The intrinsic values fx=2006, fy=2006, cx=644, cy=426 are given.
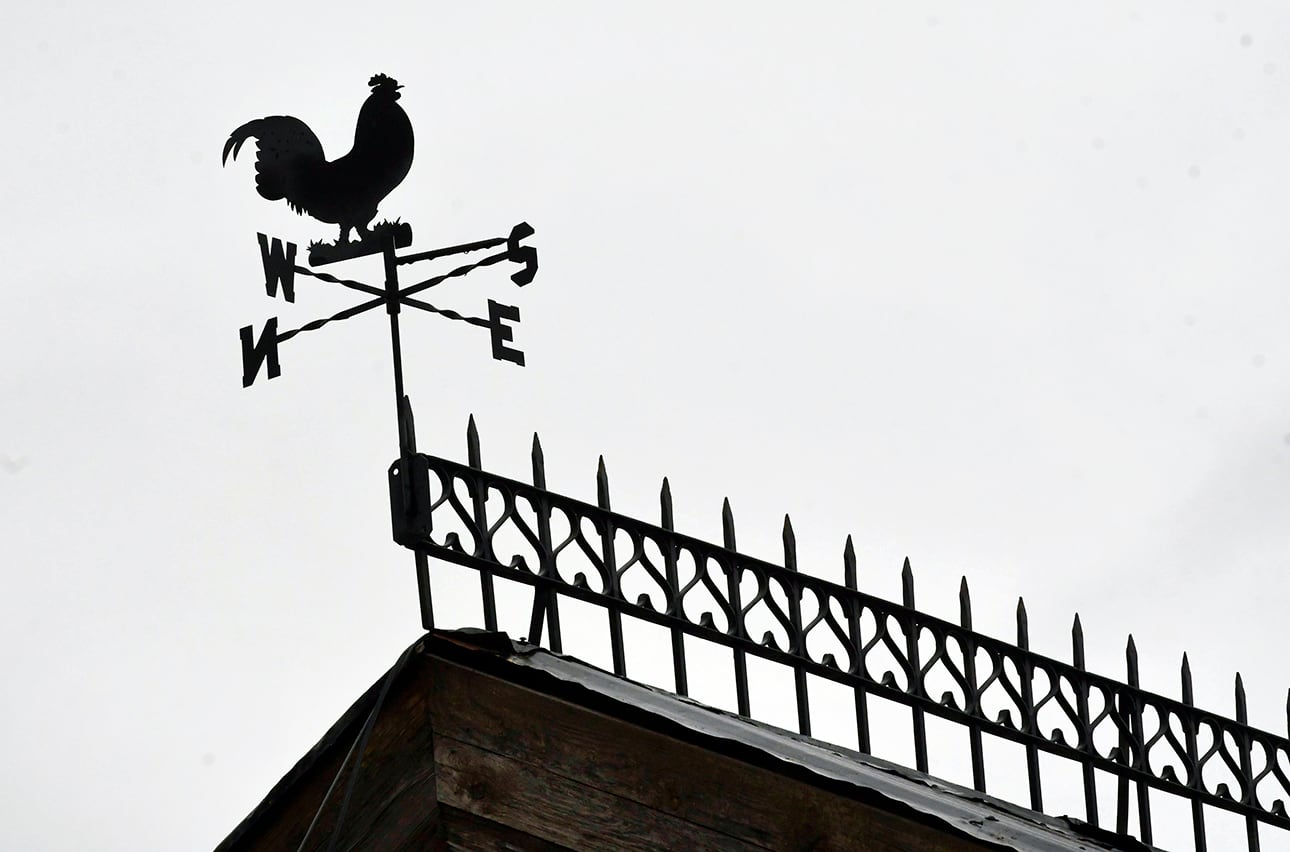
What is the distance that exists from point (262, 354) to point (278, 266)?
32cm

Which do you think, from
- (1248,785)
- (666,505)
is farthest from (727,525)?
(1248,785)

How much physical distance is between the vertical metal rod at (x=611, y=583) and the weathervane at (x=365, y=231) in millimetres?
720

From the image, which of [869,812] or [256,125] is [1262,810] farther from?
[256,125]

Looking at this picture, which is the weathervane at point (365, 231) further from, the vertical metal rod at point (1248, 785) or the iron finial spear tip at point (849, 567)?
the vertical metal rod at point (1248, 785)

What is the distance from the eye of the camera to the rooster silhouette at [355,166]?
7133 mm

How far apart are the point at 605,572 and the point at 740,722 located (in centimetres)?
65

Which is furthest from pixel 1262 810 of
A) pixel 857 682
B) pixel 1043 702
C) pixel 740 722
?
pixel 740 722

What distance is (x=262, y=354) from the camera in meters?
7.10

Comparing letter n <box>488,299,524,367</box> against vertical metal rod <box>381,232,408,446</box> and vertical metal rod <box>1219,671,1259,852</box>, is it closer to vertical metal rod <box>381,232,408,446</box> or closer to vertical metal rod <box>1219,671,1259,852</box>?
vertical metal rod <box>381,232,408,446</box>

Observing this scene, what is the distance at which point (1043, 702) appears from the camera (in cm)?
721

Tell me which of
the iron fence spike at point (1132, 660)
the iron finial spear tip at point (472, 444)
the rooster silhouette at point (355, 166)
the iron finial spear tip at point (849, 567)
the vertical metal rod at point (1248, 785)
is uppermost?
the rooster silhouette at point (355, 166)

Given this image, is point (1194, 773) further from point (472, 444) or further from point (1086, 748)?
point (472, 444)

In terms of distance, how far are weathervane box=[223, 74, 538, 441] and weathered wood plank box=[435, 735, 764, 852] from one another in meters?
1.58

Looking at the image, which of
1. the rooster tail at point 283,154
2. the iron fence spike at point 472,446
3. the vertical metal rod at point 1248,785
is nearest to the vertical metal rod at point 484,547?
the iron fence spike at point 472,446
